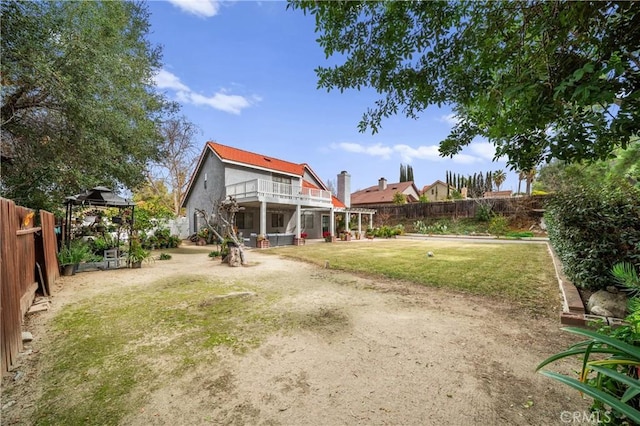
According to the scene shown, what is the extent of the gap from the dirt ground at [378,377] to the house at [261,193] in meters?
11.6

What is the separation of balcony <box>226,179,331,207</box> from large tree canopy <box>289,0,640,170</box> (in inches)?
496

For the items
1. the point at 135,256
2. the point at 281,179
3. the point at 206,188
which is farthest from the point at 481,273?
the point at 206,188

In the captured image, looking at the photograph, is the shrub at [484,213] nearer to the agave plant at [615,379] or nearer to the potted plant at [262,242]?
the potted plant at [262,242]

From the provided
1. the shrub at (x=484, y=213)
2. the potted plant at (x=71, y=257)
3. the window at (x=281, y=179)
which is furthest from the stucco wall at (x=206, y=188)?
the shrub at (x=484, y=213)

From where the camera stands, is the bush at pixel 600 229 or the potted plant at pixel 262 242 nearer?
the bush at pixel 600 229

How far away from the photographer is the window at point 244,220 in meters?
18.5

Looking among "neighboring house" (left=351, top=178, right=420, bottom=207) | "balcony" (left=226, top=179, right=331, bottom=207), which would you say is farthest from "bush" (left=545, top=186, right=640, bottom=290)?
"neighboring house" (left=351, top=178, right=420, bottom=207)

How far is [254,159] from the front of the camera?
19.5m

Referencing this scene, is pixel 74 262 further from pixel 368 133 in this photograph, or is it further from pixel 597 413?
pixel 597 413

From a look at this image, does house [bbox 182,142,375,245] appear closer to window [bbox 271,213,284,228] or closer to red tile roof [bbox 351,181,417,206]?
window [bbox 271,213,284,228]

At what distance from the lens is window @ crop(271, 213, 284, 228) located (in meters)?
19.8

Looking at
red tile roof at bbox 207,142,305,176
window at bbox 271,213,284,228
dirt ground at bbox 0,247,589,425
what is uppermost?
red tile roof at bbox 207,142,305,176

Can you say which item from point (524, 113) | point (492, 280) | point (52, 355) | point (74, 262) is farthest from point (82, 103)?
point (492, 280)

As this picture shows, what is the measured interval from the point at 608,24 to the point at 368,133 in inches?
80.9
